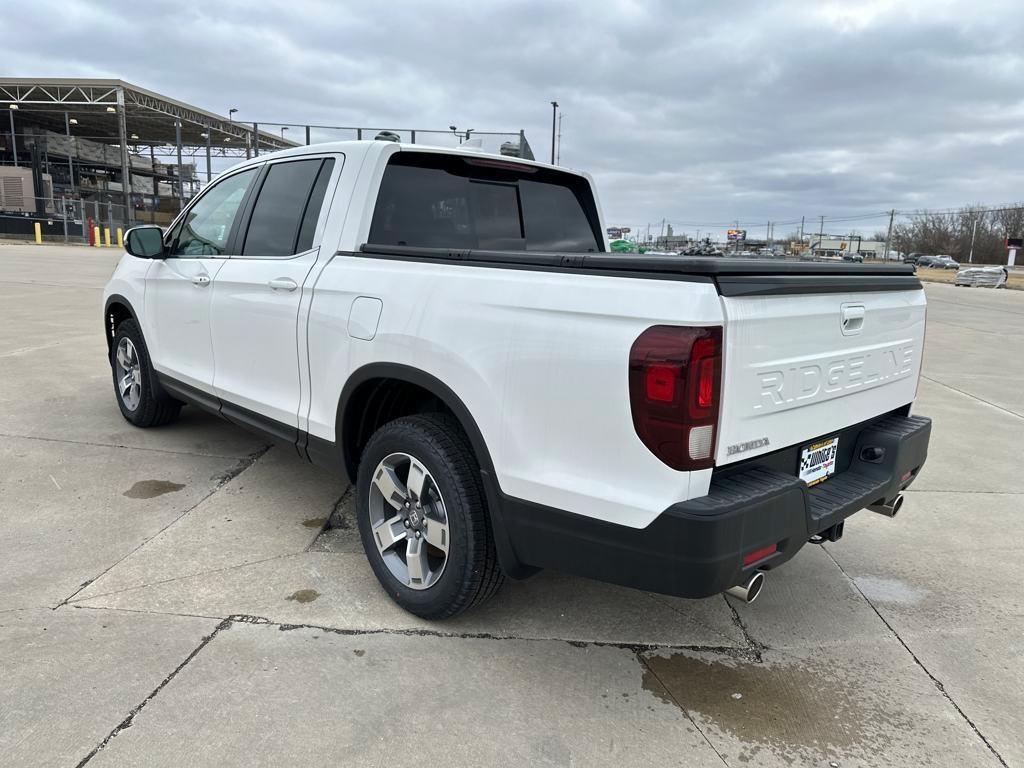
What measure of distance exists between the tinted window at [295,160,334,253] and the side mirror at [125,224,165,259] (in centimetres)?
156

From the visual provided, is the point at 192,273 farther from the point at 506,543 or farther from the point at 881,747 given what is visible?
the point at 881,747

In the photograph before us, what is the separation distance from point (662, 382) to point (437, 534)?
1162 millimetres

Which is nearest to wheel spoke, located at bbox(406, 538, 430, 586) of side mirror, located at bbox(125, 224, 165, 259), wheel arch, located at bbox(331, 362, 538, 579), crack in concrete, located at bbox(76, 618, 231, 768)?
wheel arch, located at bbox(331, 362, 538, 579)

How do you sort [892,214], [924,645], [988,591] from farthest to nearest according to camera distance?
[892,214], [988,591], [924,645]

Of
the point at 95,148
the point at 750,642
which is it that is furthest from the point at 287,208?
the point at 95,148

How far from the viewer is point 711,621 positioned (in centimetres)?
307

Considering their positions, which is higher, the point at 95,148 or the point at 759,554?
the point at 95,148

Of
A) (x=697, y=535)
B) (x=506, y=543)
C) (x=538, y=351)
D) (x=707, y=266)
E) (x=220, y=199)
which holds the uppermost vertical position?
(x=220, y=199)

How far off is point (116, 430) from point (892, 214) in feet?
362

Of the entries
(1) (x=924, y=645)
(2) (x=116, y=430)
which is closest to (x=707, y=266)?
(1) (x=924, y=645)

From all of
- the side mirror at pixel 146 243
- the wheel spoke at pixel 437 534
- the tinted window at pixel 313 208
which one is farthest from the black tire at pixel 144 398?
the wheel spoke at pixel 437 534

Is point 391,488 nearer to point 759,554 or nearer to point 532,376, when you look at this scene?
point 532,376

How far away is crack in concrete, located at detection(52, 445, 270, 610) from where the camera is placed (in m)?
3.08

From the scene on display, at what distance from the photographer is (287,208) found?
368 centimetres
